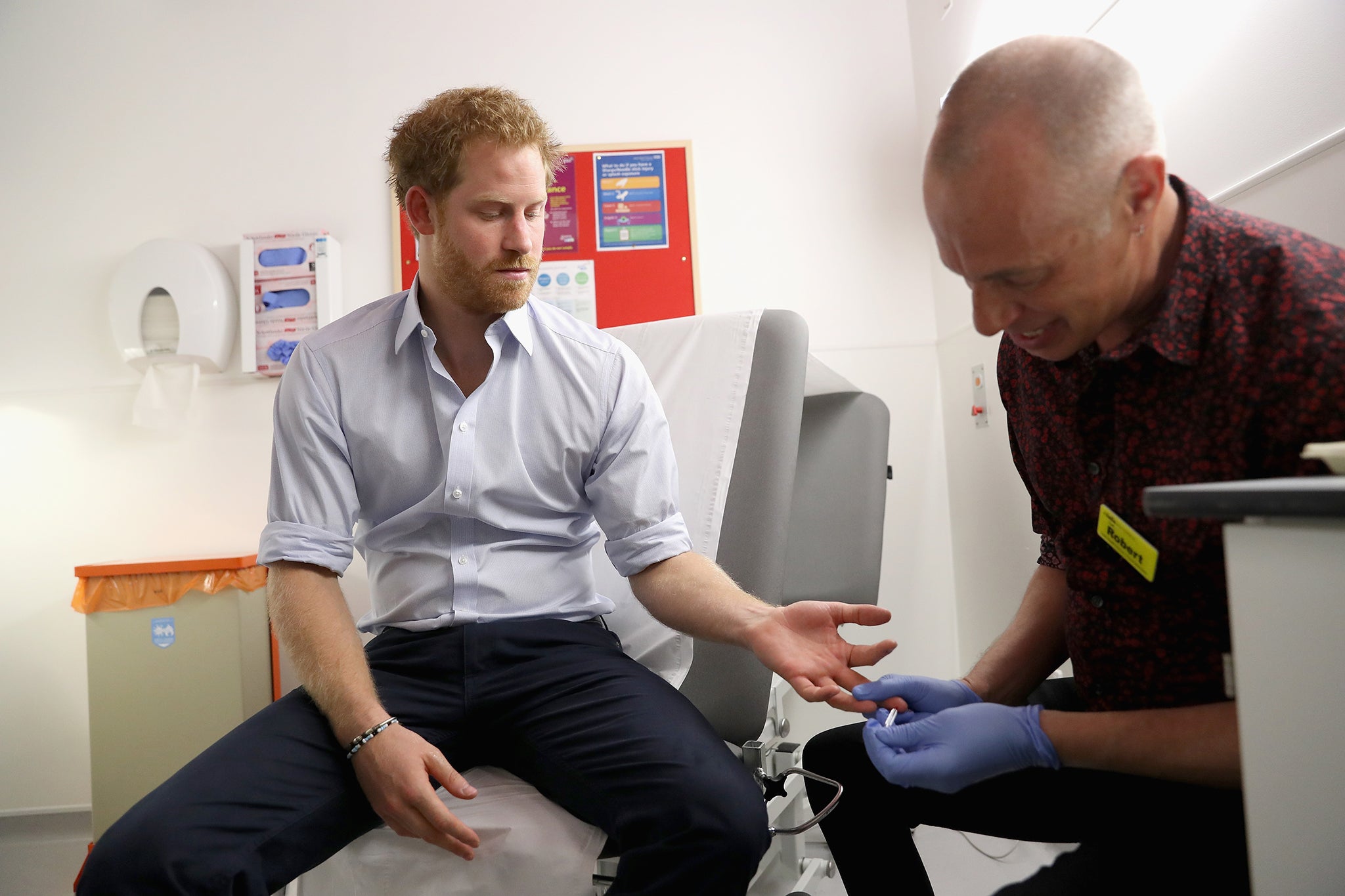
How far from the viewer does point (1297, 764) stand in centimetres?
50

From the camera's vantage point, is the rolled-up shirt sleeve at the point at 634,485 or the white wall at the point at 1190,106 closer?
the white wall at the point at 1190,106

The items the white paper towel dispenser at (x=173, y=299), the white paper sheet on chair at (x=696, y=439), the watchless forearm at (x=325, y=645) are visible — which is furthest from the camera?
the white paper towel dispenser at (x=173, y=299)

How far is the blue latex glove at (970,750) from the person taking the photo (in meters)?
0.85

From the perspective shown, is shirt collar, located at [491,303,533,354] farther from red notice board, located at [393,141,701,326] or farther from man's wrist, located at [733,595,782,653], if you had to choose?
red notice board, located at [393,141,701,326]

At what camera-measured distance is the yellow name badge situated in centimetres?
82

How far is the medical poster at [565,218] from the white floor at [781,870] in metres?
1.69

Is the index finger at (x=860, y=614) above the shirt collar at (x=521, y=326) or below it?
below

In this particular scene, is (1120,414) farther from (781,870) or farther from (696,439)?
(781,870)

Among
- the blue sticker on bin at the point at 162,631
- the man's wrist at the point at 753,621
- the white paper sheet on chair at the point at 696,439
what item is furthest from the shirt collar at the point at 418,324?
the blue sticker on bin at the point at 162,631

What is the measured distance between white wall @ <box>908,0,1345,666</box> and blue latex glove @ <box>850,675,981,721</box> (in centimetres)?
72

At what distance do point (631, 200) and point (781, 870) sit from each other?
1.75 meters

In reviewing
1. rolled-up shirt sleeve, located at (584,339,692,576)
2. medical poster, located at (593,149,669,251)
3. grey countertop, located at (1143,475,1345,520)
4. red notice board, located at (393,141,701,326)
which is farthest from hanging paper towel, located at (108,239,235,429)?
grey countertop, located at (1143,475,1345,520)

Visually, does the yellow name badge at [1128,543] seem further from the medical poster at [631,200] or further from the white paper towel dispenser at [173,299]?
the white paper towel dispenser at [173,299]

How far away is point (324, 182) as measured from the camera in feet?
8.15
